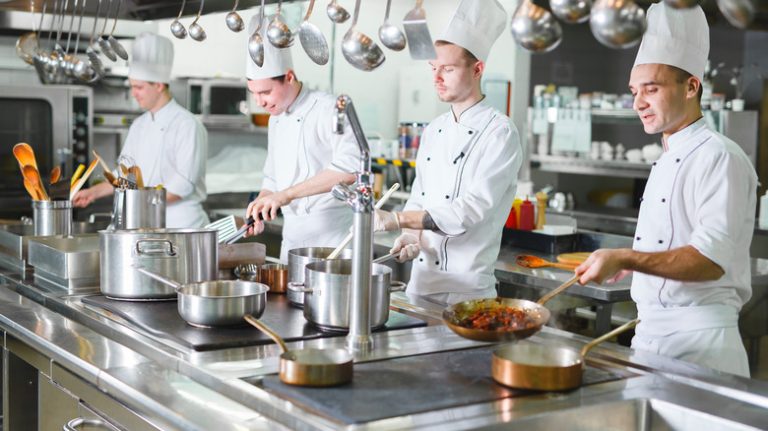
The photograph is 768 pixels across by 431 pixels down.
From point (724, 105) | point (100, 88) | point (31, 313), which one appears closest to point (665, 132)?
point (31, 313)

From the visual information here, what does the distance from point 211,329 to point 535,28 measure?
1020 millimetres

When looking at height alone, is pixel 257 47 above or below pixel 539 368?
above

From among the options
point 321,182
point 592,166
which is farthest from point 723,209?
point 592,166

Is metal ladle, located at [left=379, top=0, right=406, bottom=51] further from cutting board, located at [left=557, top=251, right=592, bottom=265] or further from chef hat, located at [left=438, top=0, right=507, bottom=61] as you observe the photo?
cutting board, located at [left=557, top=251, right=592, bottom=265]

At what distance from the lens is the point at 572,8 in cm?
160

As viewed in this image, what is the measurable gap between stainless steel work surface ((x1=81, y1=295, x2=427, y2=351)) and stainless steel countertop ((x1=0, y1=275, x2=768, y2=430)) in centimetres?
4

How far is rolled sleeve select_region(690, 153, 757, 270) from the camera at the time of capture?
2.10 m

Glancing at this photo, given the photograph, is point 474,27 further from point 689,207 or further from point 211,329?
point 211,329

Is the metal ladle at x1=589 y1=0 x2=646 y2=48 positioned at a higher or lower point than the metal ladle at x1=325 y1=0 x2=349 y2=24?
lower

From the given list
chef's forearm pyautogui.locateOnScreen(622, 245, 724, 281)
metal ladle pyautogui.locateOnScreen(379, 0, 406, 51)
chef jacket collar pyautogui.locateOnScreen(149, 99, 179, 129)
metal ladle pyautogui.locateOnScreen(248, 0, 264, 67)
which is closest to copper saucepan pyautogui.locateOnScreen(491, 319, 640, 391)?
chef's forearm pyautogui.locateOnScreen(622, 245, 724, 281)

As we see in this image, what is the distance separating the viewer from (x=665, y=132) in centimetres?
233

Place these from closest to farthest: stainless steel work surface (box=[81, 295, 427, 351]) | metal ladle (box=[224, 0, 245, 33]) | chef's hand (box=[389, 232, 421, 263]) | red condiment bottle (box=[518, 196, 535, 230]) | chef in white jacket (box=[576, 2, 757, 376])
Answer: stainless steel work surface (box=[81, 295, 427, 351]) → chef in white jacket (box=[576, 2, 757, 376]) → chef's hand (box=[389, 232, 421, 263]) → metal ladle (box=[224, 0, 245, 33]) → red condiment bottle (box=[518, 196, 535, 230])

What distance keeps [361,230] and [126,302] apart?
91 cm

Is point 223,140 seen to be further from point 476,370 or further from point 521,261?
point 476,370
